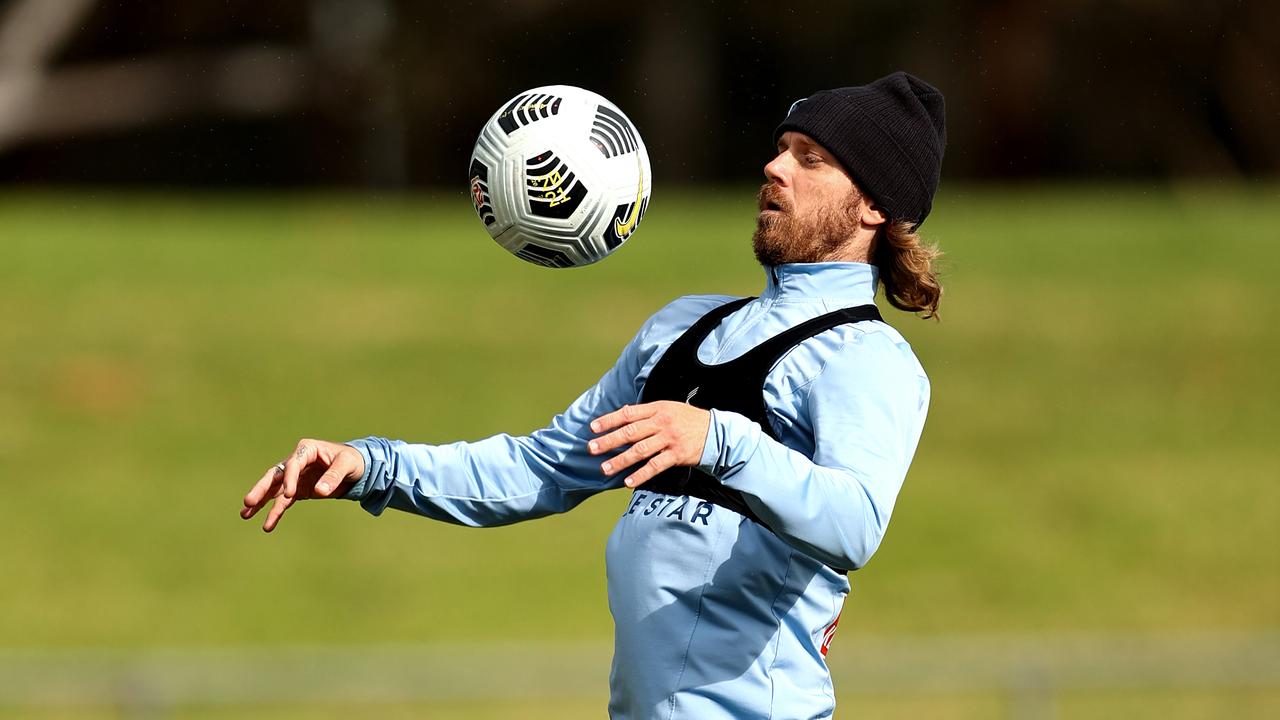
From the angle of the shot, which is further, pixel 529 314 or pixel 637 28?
pixel 637 28

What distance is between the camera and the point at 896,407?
368 cm

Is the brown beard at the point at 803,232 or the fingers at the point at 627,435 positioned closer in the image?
the fingers at the point at 627,435

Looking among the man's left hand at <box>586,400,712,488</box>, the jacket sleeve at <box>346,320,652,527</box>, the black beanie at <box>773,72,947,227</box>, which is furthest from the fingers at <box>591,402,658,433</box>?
the black beanie at <box>773,72,947,227</box>

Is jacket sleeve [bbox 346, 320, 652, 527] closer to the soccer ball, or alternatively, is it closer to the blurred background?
the soccer ball

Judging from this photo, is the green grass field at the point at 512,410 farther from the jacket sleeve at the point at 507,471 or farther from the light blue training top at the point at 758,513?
the light blue training top at the point at 758,513

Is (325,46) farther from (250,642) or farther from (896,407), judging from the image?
(896,407)

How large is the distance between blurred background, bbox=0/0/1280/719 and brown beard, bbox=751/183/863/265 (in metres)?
0.65

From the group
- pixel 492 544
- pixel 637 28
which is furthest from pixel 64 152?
pixel 492 544

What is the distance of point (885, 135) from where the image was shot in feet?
13.2

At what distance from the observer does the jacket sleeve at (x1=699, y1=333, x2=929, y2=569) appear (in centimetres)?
331

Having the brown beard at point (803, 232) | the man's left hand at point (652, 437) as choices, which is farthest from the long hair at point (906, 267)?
the man's left hand at point (652, 437)

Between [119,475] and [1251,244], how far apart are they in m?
13.4

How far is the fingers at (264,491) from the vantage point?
3768 mm

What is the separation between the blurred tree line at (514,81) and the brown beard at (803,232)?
2463 cm
